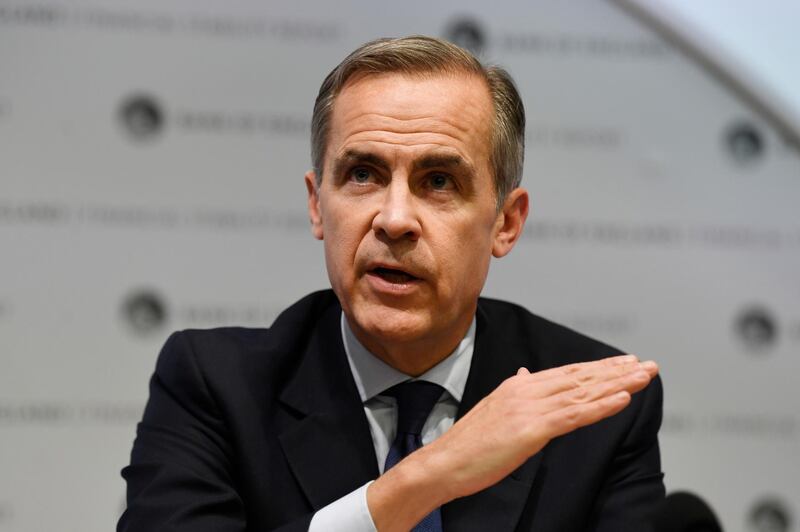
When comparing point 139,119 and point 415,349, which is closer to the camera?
point 415,349

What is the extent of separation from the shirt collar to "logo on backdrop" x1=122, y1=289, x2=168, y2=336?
A: 165 cm

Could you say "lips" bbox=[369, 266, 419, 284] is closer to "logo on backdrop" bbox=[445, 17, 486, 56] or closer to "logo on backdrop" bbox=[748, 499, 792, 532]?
"logo on backdrop" bbox=[445, 17, 486, 56]

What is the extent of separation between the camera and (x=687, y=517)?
86.5 inches

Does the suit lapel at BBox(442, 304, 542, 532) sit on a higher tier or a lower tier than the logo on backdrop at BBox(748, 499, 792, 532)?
higher

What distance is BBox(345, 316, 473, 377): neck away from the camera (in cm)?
204

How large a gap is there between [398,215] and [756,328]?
8.04 ft

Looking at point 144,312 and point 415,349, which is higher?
point 144,312

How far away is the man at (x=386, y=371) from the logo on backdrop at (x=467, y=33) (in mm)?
1664

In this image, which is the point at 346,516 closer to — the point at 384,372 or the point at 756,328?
the point at 384,372

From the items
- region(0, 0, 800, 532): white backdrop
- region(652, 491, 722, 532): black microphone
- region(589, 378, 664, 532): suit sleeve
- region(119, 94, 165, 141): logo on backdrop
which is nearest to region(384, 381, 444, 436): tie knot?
region(589, 378, 664, 532): suit sleeve

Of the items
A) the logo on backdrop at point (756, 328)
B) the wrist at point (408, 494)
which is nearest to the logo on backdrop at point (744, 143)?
the logo on backdrop at point (756, 328)

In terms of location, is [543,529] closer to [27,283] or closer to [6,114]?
[27,283]

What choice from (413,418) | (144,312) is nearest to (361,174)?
(413,418)

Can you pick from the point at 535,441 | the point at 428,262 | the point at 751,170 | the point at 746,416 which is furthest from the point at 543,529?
the point at 751,170
